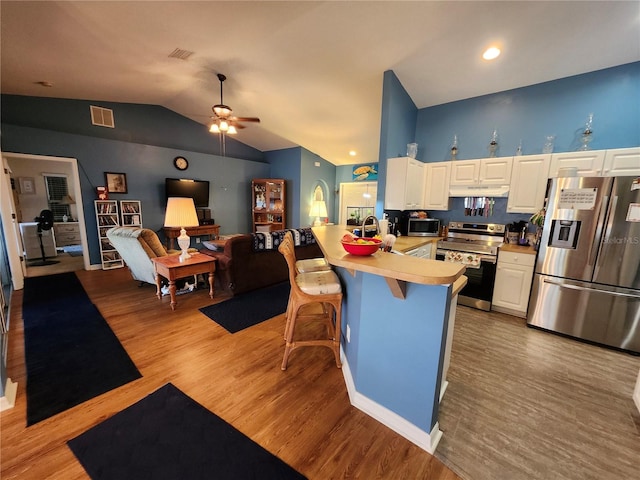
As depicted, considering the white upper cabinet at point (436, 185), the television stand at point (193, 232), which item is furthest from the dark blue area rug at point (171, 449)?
the television stand at point (193, 232)

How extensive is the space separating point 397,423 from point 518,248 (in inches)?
105

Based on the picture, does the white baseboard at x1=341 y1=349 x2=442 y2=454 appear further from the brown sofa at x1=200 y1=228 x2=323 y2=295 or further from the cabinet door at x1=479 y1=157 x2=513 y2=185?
the cabinet door at x1=479 y1=157 x2=513 y2=185

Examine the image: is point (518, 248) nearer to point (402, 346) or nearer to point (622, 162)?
point (622, 162)

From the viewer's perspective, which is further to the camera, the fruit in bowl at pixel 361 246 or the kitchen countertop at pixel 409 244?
the kitchen countertop at pixel 409 244

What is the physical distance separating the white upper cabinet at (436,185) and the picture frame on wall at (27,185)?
9107 millimetres

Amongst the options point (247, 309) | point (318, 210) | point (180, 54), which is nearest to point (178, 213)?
point (247, 309)

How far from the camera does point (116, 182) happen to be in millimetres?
5078

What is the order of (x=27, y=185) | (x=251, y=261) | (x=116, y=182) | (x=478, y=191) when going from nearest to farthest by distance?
(x=478, y=191) < (x=251, y=261) < (x=116, y=182) < (x=27, y=185)

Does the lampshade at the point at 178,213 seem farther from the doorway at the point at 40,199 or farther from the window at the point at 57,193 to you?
the window at the point at 57,193

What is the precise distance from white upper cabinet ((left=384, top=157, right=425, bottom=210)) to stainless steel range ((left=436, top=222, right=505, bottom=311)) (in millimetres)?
822

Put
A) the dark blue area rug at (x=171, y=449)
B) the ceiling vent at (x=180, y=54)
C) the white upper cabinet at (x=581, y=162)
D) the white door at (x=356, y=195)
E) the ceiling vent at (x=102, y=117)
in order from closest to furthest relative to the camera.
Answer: the dark blue area rug at (x=171, y=449) < the white upper cabinet at (x=581, y=162) < the ceiling vent at (x=180, y=54) < the ceiling vent at (x=102, y=117) < the white door at (x=356, y=195)

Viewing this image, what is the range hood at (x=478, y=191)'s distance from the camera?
3275mm

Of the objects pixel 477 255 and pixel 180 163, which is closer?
pixel 477 255

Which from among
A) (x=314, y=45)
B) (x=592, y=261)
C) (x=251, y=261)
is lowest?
(x=251, y=261)
